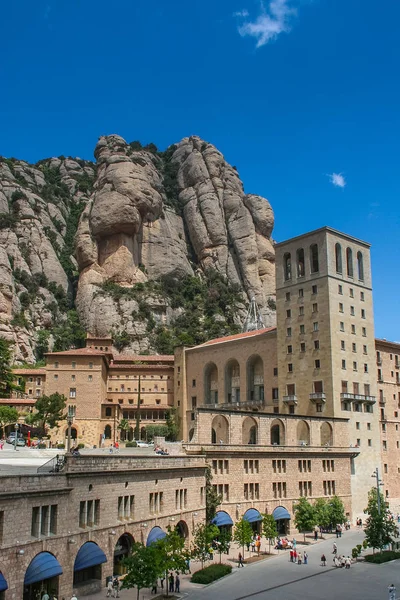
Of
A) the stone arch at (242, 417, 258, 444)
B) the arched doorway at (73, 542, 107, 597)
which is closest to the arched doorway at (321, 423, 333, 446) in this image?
the stone arch at (242, 417, 258, 444)

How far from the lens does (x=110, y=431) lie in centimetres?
7706

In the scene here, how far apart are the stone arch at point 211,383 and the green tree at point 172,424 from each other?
21.3 ft

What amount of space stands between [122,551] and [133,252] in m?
88.0

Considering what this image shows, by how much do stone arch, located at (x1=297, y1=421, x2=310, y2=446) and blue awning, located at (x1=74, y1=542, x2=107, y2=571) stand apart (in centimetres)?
3061

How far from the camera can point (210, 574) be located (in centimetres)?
3306

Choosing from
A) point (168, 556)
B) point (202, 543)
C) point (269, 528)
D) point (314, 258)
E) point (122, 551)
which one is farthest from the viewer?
point (314, 258)

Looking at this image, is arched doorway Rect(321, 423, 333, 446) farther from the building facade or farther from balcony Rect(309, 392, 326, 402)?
the building facade

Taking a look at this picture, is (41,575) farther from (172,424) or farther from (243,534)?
(172,424)

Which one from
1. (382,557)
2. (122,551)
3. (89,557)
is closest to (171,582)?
(122,551)

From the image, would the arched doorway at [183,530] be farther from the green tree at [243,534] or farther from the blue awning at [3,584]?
the blue awning at [3,584]

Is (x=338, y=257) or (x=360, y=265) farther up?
(x=338, y=257)

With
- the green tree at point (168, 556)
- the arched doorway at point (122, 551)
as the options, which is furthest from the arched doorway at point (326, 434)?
the arched doorway at point (122, 551)

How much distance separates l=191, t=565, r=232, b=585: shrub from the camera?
3253 centimetres

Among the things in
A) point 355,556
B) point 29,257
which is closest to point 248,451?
point 355,556
